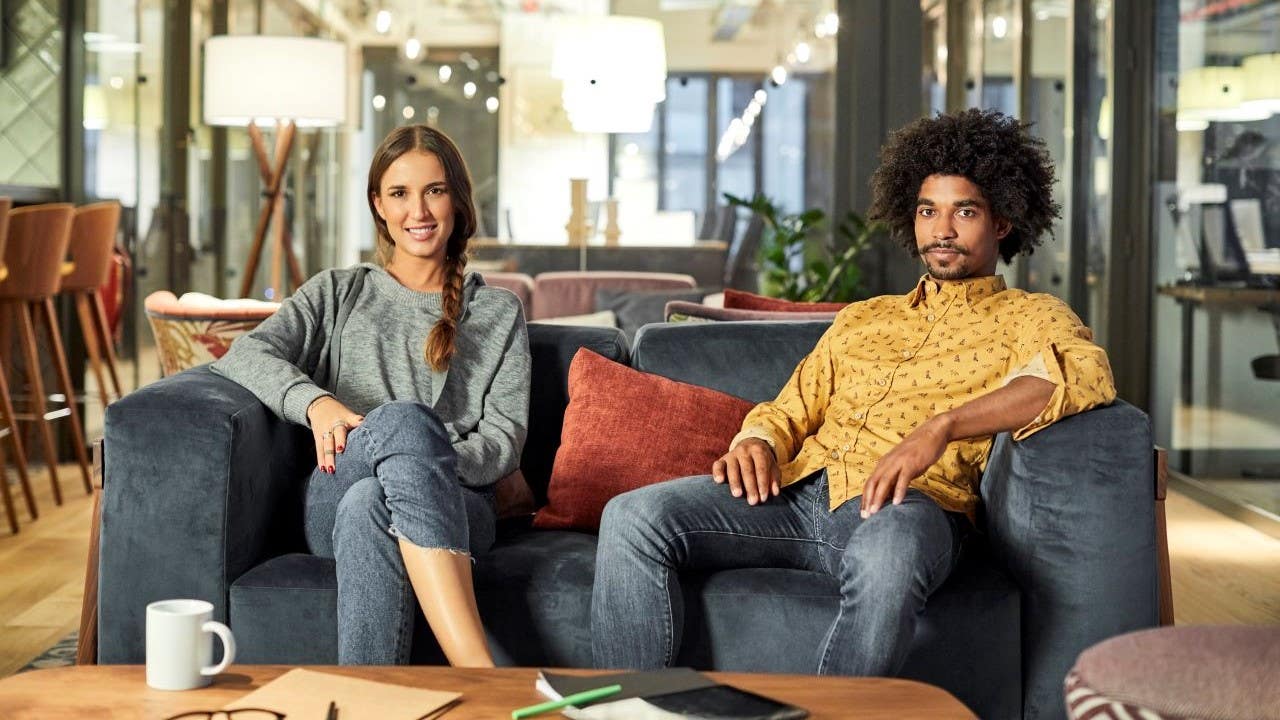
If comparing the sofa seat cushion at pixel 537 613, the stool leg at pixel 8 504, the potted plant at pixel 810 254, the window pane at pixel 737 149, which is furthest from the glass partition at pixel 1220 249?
the stool leg at pixel 8 504

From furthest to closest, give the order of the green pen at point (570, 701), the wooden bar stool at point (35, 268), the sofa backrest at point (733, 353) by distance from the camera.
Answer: the wooden bar stool at point (35, 268), the sofa backrest at point (733, 353), the green pen at point (570, 701)

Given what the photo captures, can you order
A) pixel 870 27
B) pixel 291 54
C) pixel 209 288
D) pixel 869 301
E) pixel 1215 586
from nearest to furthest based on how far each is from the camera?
pixel 869 301 → pixel 1215 586 → pixel 291 54 → pixel 870 27 → pixel 209 288

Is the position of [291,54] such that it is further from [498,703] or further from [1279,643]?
[1279,643]

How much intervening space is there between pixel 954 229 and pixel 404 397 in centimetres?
100

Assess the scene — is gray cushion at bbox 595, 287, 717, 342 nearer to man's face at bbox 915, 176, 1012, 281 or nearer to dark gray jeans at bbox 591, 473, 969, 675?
man's face at bbox 915, 176, 1012, 281

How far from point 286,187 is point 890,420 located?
6058 millimetres

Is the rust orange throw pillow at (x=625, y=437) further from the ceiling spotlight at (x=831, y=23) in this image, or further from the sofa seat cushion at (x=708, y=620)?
the ceiling spotlight at (x=831, y=23)

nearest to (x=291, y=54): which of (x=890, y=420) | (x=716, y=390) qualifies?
(x=716, y=390)

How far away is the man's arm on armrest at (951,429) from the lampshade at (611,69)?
4.05 meters

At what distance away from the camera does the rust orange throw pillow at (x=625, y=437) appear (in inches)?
102

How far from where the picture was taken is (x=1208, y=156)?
216 inches

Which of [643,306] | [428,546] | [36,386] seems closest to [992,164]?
[428,546]

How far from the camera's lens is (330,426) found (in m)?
2.33

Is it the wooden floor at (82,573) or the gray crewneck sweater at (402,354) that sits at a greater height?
the gray crewneck sweater at (402,354)
